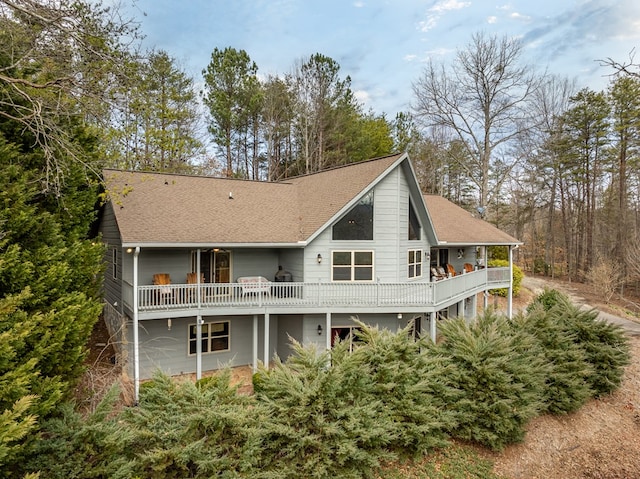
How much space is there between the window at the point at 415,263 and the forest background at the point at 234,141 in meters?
8.73

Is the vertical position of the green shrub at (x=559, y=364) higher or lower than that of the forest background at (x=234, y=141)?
lower

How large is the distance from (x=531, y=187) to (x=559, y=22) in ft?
70.4

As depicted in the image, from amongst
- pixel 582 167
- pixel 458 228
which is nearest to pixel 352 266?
pixel 458 228

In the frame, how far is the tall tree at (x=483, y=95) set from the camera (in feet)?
79.8

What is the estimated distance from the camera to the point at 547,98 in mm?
32000

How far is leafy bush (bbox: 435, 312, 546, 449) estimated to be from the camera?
786 cm

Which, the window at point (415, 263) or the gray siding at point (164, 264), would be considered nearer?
the gray siding at point (164, 264)

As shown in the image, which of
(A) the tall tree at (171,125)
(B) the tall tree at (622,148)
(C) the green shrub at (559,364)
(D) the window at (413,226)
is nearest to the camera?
(C) the green shrub at (559,364)

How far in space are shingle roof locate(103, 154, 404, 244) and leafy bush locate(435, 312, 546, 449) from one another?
21.7ft

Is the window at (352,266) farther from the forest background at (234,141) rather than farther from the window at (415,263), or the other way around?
the forest background at (234,141)

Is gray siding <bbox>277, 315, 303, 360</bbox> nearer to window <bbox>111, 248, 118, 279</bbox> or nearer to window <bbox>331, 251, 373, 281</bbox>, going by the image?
window <bbox>331, 251, 373, 281</bbox>

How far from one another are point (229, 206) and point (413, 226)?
7.61 meters

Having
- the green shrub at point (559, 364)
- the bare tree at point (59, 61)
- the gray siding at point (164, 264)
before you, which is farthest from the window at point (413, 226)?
the bare tree at point (59, 61)

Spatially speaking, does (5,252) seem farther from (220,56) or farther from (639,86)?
(639,86)
